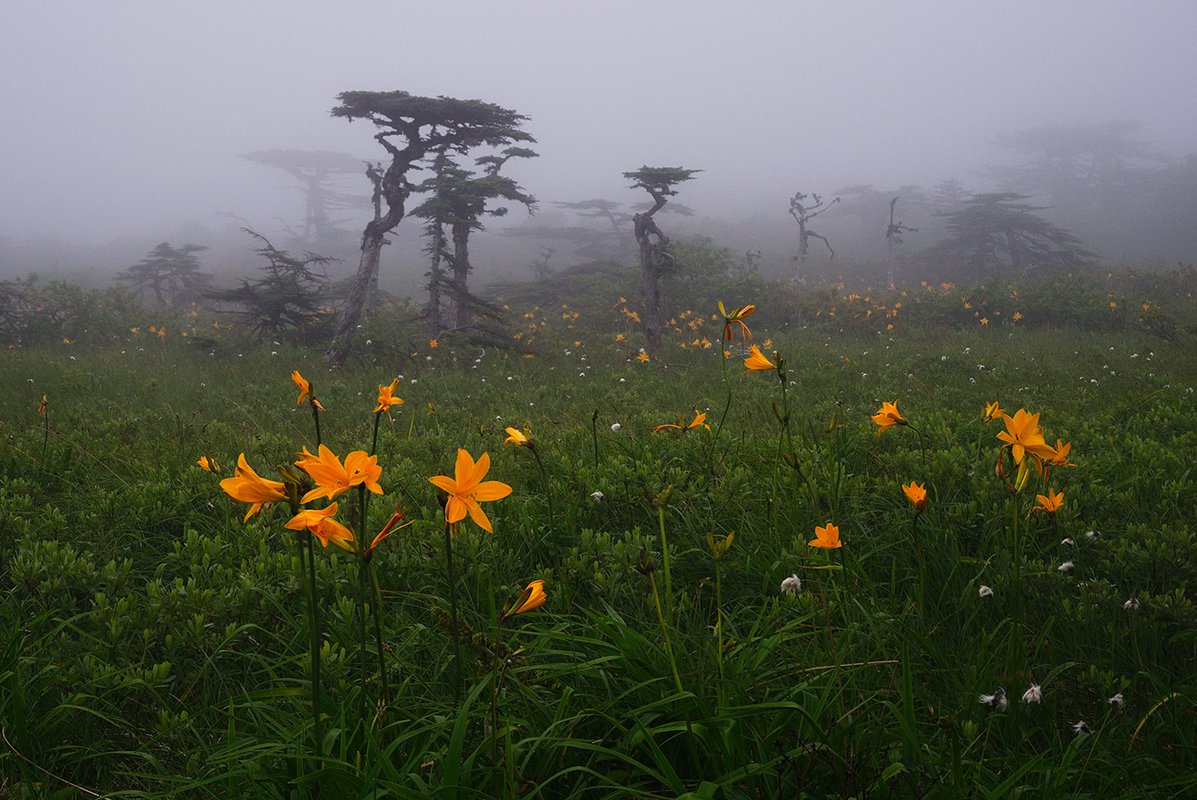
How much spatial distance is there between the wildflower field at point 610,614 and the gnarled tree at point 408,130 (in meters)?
8.26

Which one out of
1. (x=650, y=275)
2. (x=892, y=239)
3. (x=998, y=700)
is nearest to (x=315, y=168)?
(x=892, y=239)

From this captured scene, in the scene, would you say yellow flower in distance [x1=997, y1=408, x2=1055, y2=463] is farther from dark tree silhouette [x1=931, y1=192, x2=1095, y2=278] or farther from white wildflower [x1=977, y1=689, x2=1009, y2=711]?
dark tree silhouette [x1=931, y1=192, x2=1095, y2=278]

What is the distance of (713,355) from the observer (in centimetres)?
1137

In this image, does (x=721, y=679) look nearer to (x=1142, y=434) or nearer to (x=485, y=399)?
(x=1142, y=434)

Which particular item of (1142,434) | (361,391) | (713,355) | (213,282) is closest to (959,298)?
(713,355)

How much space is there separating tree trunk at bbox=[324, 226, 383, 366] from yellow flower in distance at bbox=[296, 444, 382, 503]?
10.3 meters

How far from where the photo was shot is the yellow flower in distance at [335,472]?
1.08 m

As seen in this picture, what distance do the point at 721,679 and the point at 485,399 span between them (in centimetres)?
628

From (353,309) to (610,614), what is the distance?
10.8m

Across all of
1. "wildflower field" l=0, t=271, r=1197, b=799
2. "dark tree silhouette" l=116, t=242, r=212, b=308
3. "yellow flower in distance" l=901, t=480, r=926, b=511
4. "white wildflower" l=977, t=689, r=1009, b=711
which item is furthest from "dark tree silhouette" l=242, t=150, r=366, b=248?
"white wildflower" l=977, t=689, r=1009, b=711

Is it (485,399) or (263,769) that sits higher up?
(263,769)

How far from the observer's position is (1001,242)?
95.1ft

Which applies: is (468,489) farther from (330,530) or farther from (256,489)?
(256,489)

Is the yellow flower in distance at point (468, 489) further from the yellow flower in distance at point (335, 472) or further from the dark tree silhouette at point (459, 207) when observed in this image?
the dark tree silhouette at point (459, 207)
